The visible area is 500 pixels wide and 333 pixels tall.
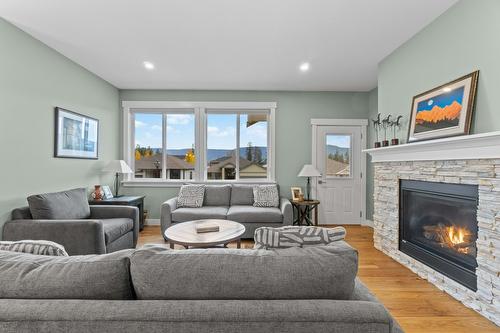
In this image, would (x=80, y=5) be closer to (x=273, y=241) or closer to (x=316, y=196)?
(x=273, y=241)

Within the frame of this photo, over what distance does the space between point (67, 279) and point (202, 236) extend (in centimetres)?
164

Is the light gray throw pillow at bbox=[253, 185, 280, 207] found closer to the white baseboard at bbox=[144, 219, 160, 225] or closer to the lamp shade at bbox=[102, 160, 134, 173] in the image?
the white baseboard at bbox=[144, 219, 160, 225]

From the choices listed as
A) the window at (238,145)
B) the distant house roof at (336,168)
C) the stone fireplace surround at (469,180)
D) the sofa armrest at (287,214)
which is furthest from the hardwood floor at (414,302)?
the window at (238,145)

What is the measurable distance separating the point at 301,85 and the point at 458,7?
2.40 m

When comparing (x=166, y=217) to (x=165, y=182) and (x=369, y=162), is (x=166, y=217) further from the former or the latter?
(x=369, y=162)

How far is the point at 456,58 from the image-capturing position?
2312mm

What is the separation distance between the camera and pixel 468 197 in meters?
2.14

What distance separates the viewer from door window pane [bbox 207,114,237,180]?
192 inches

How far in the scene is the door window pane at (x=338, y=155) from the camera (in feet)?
15.8

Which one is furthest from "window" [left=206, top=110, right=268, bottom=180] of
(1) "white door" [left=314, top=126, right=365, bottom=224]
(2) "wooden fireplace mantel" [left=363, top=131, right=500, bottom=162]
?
(2) "wooden fireplace mantel" [left=363, top=131, right=500, bottom=162]

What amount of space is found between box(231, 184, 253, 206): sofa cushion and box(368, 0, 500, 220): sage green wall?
248cm

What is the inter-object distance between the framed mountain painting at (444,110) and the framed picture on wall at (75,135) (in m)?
4.32

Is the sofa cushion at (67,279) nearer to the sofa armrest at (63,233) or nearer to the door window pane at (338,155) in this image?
the sofa armrest at (63,233)

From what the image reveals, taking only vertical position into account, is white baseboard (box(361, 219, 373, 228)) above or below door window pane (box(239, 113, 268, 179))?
below
